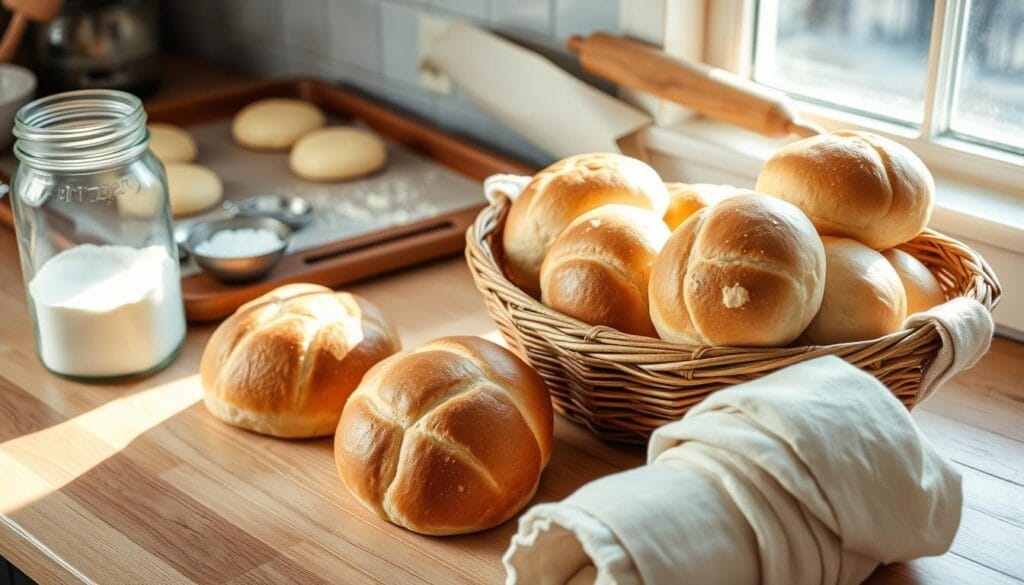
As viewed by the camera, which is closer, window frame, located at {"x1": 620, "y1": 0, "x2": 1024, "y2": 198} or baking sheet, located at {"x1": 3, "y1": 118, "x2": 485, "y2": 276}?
window frame, located at {"x1": 620, "y1": 0, "x2": 1024, "y2": 198}

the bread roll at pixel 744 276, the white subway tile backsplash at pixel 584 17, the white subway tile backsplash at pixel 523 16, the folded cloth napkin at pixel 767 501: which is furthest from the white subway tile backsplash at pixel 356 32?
the folded cloth napkin at pixel 767 501

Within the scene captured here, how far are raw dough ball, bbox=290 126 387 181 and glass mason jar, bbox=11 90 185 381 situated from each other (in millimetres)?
389

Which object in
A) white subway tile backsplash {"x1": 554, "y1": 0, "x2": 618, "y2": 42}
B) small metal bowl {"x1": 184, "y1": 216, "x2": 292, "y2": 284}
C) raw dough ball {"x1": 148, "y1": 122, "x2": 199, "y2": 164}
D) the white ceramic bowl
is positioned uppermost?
white subway tile backsplash {"x1": 554, "y1": 0, "x2": 618, "y2": 42}

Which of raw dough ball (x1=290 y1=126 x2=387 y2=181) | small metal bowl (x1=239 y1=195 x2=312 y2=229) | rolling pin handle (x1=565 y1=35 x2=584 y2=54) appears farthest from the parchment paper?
small metal bowl (x1=239 y1=195 x2=312 y2=229)

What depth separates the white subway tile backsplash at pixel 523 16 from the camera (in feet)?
5.05

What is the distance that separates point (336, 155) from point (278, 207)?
11 centimetres

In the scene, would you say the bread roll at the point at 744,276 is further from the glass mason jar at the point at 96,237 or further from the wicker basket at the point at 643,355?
the glass mason jar at the point at 96,237

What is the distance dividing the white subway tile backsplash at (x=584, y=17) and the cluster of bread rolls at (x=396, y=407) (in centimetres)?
55

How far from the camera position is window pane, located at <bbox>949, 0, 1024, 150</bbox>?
3.92ft

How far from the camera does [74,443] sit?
108 centimetres

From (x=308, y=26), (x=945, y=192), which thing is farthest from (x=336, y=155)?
(x=945, y=192)

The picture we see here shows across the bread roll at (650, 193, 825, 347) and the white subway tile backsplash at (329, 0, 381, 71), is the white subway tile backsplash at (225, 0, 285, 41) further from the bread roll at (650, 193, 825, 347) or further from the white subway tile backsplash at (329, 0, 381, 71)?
the bread roll at (650, 193, 825, 347)

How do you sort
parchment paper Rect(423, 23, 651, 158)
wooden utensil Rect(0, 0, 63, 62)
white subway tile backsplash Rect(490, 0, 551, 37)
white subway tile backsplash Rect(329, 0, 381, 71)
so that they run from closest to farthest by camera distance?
1. parchment paper Rect(423, 23, 651, 158)
2. white subway tile backsplash Rect(490, 0, 551, 37)
3. wooden utensil Rect(0, 0, 63, 62)
4. white subway tile backsplash Rect(329, 0, 381, 71)

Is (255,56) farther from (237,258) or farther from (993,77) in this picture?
(993,77)
